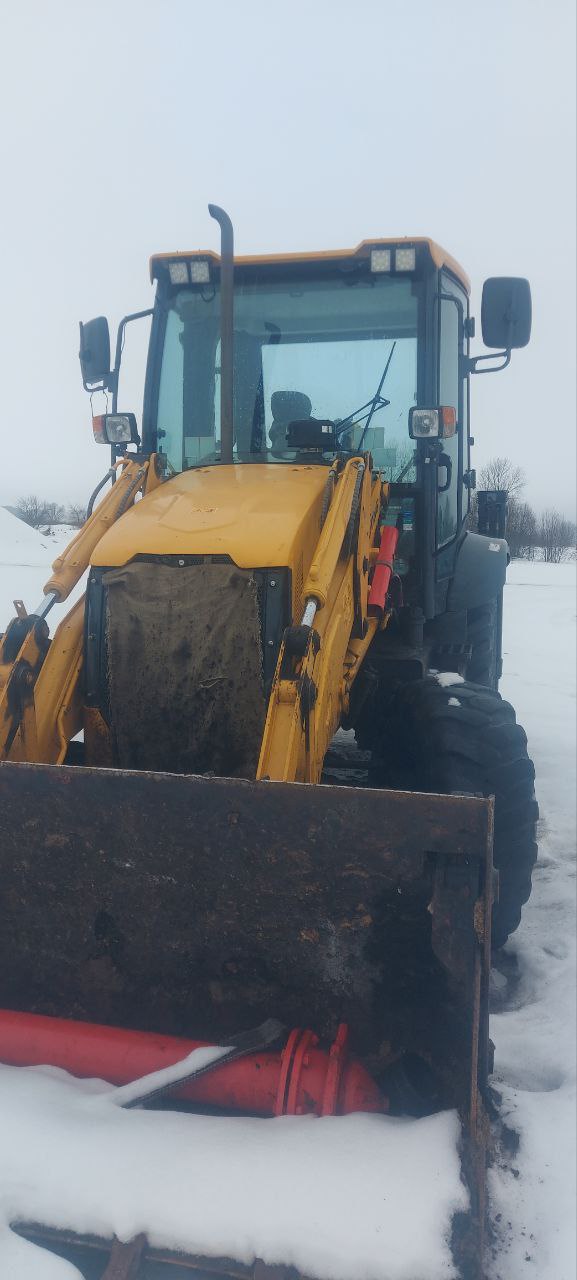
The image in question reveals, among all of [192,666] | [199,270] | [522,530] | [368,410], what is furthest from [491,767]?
[522,530]

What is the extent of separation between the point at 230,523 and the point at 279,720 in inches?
34.5

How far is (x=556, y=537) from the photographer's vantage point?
4169 centimetres

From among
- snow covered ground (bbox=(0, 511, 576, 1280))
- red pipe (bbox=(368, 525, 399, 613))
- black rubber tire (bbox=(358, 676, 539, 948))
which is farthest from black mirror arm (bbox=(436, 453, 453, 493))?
snow covered ground (bbox=(0, 511, 576, 1280))

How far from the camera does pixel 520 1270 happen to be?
87.3 inches

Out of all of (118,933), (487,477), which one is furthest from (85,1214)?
(487,477)

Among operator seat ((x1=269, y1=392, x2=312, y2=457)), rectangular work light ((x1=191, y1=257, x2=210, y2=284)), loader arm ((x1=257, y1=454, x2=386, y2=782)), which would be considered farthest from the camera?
rectangular work light ((x1=191, y1=257, x2=210, y2=284))

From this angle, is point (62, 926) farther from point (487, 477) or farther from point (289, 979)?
point (487, 477)

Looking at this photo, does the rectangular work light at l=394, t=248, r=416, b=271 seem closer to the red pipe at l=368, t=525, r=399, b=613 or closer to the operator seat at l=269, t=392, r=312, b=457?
the operator seat at l=269, t=392, r=312, b=457

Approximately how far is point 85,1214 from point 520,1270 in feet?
3.46

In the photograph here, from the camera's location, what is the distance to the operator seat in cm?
431

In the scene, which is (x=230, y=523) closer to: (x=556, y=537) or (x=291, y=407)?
(x=291, y=407)

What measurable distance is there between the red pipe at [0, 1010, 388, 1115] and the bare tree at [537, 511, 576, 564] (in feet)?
115

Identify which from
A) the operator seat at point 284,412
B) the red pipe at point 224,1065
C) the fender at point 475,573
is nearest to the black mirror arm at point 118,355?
the operator seat at point 284,412

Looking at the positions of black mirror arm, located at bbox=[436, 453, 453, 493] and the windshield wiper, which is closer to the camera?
the windshield wiper
